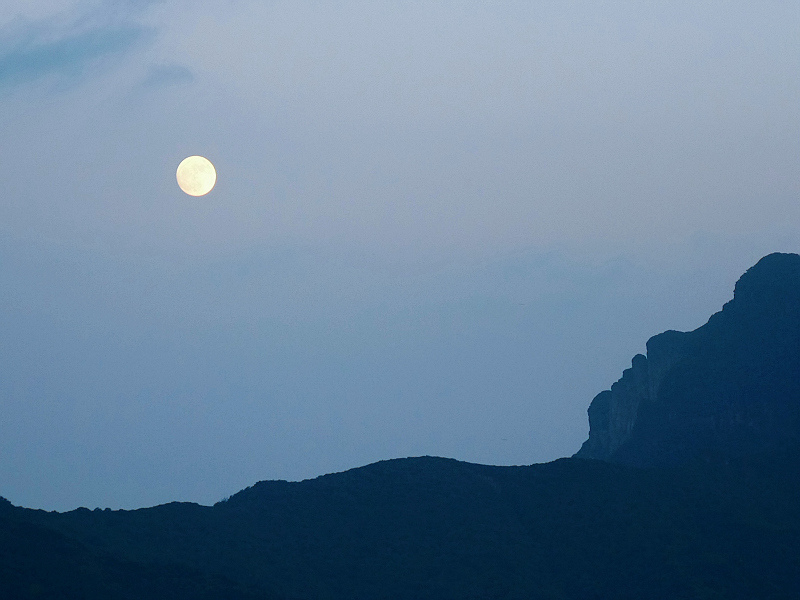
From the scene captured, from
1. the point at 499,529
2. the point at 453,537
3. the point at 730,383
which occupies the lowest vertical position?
the point at 499,529

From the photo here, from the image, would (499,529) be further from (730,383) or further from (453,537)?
(730,383)

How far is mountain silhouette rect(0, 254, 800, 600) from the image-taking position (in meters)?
85.1

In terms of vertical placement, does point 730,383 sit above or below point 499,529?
above

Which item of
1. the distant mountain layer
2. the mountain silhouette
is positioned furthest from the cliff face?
the distant mountain layer

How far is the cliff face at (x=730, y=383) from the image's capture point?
129750 mm

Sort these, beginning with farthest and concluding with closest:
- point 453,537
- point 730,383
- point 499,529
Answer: point 730,383 → point 499,529 → point 453,537

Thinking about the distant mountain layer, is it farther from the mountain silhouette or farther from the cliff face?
the cliff face

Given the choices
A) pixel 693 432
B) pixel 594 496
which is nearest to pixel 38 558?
pixel 594 496

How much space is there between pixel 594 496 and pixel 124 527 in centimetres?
5458

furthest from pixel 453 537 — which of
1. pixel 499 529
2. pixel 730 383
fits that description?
pixel 730 383

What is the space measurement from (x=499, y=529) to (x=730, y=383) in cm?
4768

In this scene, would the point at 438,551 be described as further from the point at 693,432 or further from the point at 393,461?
the point at 693,432

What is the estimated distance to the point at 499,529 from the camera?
10719cm

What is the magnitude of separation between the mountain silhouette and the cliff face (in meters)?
0.30
